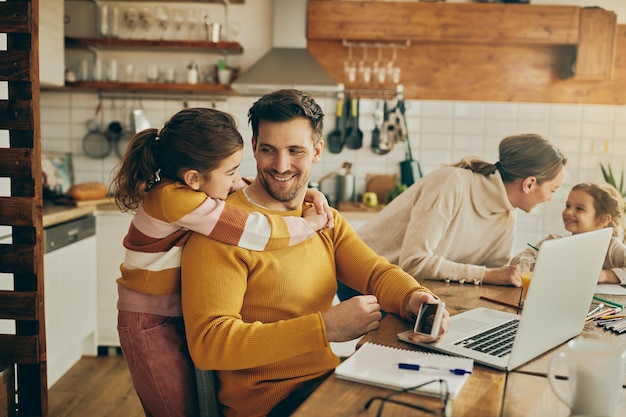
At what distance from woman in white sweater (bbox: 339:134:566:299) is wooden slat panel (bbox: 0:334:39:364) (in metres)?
1.06

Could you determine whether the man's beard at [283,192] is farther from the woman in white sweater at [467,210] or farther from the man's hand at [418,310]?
the woman in white sweater at [467,210]

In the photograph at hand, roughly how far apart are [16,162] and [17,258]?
293mm

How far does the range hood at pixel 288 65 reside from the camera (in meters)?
3.78

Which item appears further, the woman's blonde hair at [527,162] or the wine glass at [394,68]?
the wine glass at [394,68]

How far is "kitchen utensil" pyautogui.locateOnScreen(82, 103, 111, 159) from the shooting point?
13.6 ft

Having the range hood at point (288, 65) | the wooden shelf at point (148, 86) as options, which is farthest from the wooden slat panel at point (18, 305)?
the wooden shelf at point (148, 86)

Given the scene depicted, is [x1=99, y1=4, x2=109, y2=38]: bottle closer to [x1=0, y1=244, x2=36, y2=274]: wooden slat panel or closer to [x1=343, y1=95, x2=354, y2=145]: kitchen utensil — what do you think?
[x1=343, y1=95, x2=354, y2=145]: kitchen utensil

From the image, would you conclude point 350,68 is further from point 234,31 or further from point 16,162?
point 16,162

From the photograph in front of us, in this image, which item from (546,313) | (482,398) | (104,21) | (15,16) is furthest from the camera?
(104,21)

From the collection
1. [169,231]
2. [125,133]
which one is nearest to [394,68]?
[125,133]

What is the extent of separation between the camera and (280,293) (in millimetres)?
1463

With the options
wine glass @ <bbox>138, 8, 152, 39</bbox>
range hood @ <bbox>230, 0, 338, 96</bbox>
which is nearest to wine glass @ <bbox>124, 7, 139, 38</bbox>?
wine glass @ <bbox>138, 8, 152, 39</bbox>

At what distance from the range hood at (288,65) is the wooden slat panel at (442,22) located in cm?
10

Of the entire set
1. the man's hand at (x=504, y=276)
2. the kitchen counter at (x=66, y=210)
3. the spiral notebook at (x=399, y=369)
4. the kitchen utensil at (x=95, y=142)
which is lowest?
the kitchen counter at (x=66, y=210)
